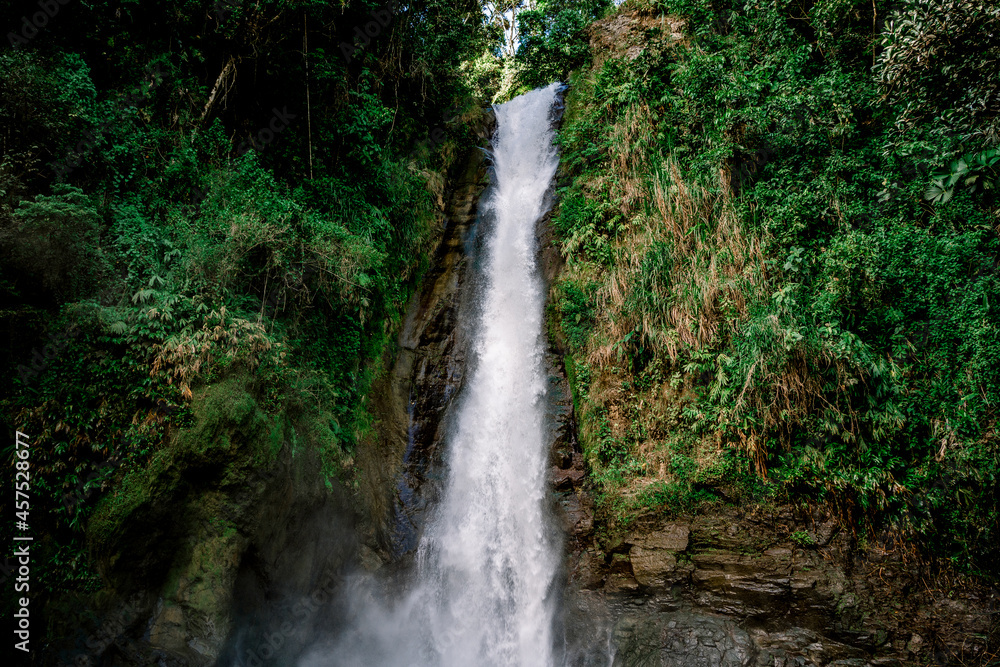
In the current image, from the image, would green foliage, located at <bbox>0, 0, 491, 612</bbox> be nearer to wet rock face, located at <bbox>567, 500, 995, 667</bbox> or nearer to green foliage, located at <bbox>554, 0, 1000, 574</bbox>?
green foliage, located at <bbox>554, 0, 1000, 574</bbox>

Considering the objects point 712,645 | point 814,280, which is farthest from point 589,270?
point 712,645

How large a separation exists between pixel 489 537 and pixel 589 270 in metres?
5.24

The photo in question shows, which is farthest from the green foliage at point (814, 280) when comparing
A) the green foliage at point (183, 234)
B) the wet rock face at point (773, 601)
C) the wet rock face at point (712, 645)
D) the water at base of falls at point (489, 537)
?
the green foliage at point (183, 234)

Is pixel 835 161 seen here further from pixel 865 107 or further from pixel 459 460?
pixel 459 460

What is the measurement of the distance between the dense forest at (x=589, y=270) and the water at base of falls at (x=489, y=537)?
1.02 metres

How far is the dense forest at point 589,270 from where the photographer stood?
4.61 meters

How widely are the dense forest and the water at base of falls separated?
3.35 ft

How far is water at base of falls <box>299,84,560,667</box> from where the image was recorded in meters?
6.62

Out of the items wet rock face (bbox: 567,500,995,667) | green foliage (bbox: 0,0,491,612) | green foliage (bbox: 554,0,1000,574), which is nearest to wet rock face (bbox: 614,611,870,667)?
wet rock face (bbox: 567,500,995,667)

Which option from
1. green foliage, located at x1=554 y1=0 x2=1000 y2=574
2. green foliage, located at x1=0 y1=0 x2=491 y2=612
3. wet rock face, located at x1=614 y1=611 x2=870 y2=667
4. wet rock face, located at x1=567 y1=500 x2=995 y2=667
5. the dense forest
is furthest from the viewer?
green foliage, located at x1=554 y1=0 x2=1000 y2=574

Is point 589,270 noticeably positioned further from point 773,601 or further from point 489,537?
point 773,601

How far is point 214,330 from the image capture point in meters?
5.24

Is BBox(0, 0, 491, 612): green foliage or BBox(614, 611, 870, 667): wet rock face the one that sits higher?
BBox(0, 0, 491, 612): green foliage

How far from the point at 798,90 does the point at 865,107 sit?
0.97m
